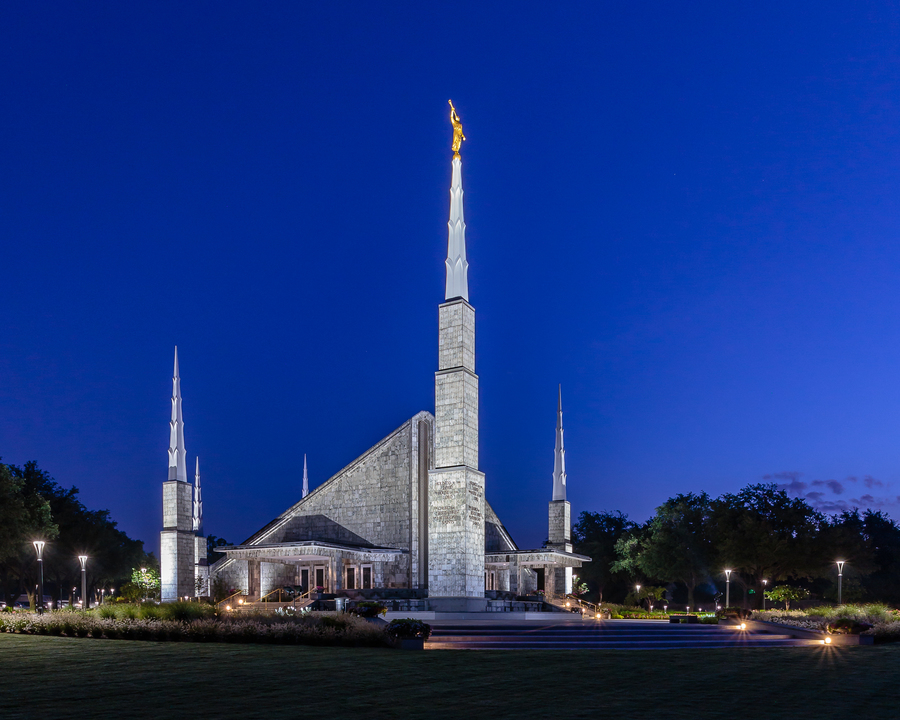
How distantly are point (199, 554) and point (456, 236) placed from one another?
32.0 metres

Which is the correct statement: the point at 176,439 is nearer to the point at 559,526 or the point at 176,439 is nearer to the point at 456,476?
the point at 456,476

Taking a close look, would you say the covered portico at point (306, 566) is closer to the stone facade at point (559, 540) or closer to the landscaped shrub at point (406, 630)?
the stone facade at point (559, 540)

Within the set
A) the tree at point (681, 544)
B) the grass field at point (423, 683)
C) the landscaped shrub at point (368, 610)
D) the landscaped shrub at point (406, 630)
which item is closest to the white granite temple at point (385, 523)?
the landscaped shrub at point (368, 610)

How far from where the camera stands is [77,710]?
8156mm

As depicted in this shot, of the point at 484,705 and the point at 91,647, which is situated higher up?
the point at 484,705

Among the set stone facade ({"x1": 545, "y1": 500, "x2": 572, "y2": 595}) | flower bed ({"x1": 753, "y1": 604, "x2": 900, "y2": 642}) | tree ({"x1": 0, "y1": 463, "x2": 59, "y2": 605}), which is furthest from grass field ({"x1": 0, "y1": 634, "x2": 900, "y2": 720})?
stone facade ({"x1": 545, "y1": 500, "x2": 572, "y2": 595})

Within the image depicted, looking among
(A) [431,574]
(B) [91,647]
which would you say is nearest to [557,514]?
(A) [431,574]

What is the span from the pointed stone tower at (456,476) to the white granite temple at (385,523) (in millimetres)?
76

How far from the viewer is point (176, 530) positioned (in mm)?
42688

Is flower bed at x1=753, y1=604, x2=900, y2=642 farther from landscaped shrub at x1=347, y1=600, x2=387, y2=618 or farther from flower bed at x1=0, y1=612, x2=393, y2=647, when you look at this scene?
flower bed at x1=0, y1=612, x2=393, y2=647

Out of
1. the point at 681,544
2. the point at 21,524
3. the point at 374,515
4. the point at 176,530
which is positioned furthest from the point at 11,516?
the point at 681,544

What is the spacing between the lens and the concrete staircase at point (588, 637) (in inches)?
748

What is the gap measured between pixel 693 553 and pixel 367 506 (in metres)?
26.0

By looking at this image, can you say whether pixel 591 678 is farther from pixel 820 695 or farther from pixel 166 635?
pixel 166 635
